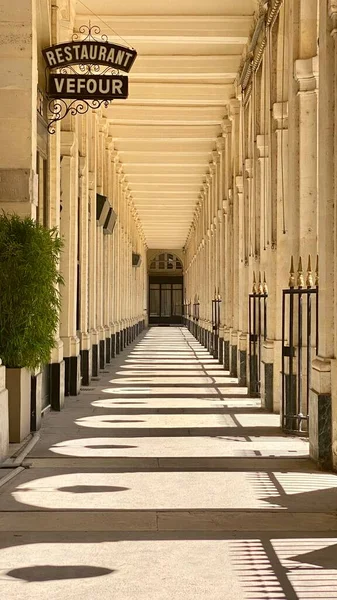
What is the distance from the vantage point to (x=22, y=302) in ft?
36.9

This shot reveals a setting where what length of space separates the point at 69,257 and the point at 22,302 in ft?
20.0

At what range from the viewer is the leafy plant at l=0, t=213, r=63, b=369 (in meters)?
11.1

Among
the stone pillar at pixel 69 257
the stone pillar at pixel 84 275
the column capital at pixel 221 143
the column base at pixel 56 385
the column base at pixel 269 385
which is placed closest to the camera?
the column base at pixel 56 385

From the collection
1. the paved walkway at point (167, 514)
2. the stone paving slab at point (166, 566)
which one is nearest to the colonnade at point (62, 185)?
the paved walkway at point (167, 514)

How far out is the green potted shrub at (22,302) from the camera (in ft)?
36.6

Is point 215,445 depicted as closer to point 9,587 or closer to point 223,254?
point 9,587

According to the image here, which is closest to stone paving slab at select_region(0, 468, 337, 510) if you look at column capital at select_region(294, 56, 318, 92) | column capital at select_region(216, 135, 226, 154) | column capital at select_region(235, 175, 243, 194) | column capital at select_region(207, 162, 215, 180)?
column capital at select_region(294, 56, 318, 92)

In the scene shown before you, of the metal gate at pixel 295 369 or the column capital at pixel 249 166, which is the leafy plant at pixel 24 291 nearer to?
the metal gate at pixel 295 369

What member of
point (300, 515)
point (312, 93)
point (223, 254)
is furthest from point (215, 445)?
point (223, 254)

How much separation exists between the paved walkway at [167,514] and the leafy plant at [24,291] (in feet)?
3.58

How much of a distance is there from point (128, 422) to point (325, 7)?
6.22 m

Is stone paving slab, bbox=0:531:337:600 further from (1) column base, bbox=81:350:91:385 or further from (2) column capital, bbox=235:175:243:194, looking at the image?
(2) column capital, bbox=235:175:243:194

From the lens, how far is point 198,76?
22.7 metres

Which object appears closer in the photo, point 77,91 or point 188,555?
point 188,555
